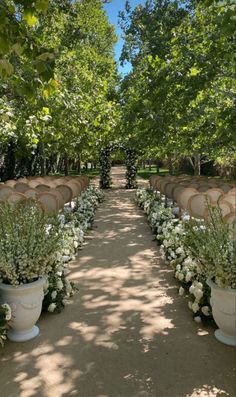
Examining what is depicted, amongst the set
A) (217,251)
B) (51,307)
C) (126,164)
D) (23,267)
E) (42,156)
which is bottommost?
(51,307)

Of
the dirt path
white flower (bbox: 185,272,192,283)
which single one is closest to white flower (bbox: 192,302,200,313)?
the dirt path

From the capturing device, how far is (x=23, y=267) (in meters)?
3.72

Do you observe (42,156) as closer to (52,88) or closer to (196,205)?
(196,205)

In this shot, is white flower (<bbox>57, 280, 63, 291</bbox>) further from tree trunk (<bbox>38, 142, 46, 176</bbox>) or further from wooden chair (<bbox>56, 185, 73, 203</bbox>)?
tree trunk (<bbox>38, 142, 46, 176</bbox>)

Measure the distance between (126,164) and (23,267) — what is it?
61.8 ft

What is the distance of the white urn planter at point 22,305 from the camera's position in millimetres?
3705

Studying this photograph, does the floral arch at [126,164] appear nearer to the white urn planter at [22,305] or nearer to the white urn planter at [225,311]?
the white urn planter at [22,305]

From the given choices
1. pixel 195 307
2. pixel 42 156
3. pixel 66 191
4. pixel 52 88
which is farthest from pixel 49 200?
pixel 42 156

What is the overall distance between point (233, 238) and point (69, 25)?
13.3m

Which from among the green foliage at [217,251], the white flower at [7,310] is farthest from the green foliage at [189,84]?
the white flower at [7,310]

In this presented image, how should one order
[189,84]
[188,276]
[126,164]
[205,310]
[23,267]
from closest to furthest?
[23,267] < [205,310] < [188,276] < [189,84] < [126,164]

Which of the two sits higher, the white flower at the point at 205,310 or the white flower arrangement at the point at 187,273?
the white flower arrangement at the point at 187,273

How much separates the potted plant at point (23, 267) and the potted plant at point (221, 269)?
1.59 meters

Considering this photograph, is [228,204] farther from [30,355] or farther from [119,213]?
[119,213]
